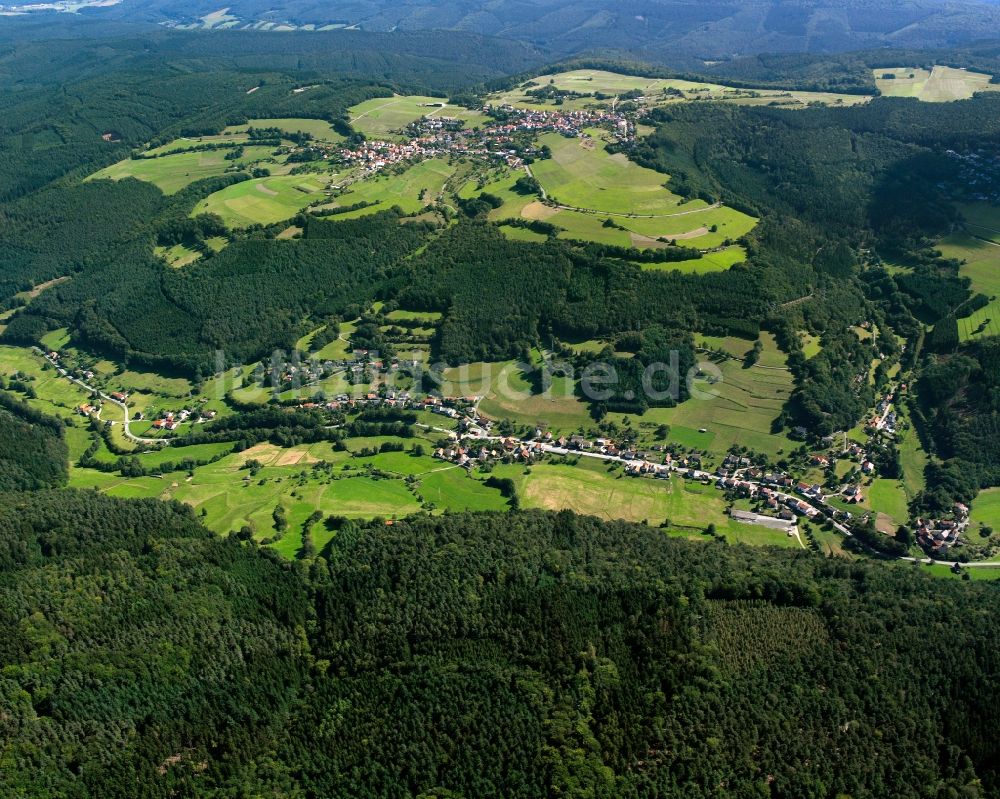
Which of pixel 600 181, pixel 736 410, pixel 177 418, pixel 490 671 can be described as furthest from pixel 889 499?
pixel 600 181

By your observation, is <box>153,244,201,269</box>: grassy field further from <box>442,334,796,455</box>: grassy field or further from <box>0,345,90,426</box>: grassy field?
<box>442,334,796,455</box>: grassy field

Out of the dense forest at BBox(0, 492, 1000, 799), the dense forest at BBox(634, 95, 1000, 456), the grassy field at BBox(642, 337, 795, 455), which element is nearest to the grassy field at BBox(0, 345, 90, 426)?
the dense forest at BBox(0, 492, 1000, 799)

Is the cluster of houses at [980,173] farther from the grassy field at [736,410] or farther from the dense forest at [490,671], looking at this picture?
the dense forest at [490,671]

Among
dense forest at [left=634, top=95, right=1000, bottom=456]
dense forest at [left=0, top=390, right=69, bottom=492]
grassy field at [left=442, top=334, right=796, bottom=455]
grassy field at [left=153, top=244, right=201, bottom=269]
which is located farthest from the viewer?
grassy field at [left=153, top=244, right=201, bottom=269]

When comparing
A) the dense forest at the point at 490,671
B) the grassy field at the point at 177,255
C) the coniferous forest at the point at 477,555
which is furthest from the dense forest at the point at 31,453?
the grassy field at the point at 177,255

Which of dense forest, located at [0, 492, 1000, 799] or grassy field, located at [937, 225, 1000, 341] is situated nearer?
dense forest, located at [0, 492, 1000, 799]

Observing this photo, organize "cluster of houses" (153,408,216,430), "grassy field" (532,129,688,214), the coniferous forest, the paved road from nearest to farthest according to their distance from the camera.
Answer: the coniferous forest
the paved road
"cluster of houses" (153,408,216,430)
"grassy field" (532,129,688,214)

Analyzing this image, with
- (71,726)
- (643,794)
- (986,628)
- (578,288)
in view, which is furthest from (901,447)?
(71,726)

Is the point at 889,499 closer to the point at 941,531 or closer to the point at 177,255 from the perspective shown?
the point at 941,531

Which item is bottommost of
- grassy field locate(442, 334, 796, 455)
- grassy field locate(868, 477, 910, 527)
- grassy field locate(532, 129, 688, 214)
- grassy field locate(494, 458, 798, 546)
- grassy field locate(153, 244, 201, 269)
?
grassy field locate(494, 458, 798, 546)
